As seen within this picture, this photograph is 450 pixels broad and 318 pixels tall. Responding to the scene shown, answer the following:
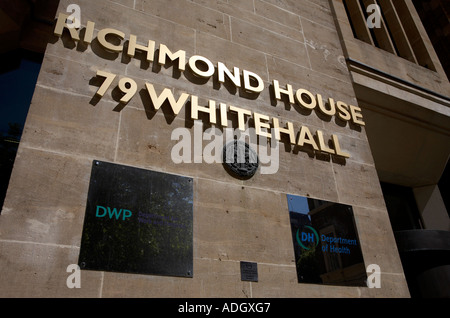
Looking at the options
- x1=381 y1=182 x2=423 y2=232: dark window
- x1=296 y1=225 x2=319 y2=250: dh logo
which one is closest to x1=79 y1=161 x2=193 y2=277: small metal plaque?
x1=296 y1=225 x2=319 y2=250: dh logo

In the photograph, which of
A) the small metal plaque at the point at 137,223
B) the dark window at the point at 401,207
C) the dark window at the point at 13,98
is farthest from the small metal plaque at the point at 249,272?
the dark window at the point at 401,207

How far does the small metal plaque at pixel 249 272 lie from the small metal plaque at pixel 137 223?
71cm

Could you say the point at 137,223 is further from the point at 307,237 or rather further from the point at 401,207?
the point at 401,207

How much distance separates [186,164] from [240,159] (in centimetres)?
90

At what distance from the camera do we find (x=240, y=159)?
575 cm

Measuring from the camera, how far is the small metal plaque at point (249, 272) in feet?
15.7

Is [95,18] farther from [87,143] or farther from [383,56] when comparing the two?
[383,56]

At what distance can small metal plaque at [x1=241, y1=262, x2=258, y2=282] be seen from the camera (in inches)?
189

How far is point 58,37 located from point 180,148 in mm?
2350

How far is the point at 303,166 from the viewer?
638cm

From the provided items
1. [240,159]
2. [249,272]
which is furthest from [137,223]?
[240,159]

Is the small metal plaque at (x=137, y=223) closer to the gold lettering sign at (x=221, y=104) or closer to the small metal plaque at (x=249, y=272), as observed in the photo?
the small metal plaque at (x=249, y=272)

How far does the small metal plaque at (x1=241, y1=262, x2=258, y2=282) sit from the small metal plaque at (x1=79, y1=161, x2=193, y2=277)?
2.33 ft

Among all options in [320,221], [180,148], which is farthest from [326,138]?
[180,148]
